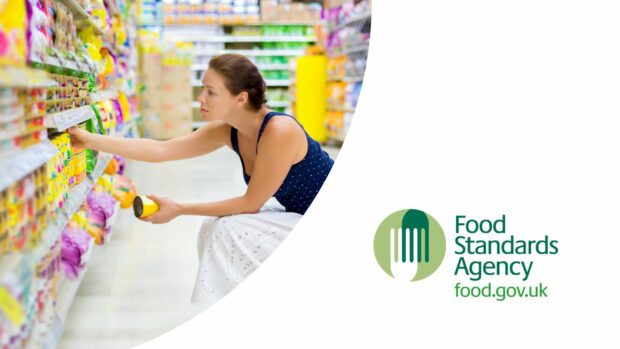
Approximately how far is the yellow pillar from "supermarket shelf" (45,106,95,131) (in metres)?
7.13

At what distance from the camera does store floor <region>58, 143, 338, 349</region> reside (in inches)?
98.4

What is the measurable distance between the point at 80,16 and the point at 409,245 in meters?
1.90

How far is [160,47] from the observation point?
10.2m

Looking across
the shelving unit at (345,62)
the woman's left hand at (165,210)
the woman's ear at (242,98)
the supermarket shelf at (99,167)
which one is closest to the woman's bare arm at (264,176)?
the woman's left hand at (165,210)

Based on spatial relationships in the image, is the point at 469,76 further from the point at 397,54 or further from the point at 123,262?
the point at 123,262

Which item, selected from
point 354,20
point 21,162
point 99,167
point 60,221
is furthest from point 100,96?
point 354,20

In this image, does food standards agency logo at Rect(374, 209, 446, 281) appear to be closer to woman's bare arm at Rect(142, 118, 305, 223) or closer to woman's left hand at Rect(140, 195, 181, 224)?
woman's bare arm at Rect(142, 118, 305, 223)

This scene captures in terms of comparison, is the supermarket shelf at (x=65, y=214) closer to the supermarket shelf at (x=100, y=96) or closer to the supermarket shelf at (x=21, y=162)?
the supermarket shelf at (x=21, y=162)

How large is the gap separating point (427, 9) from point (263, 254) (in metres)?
0.84

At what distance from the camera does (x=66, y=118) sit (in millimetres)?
2137

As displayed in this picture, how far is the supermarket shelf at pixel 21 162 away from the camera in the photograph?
1.25 meters

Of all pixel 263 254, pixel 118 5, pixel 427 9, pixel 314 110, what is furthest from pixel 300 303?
pixel 314 110

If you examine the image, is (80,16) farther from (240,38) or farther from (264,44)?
(264,44)

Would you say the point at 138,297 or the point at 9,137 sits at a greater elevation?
the point at 9,137
